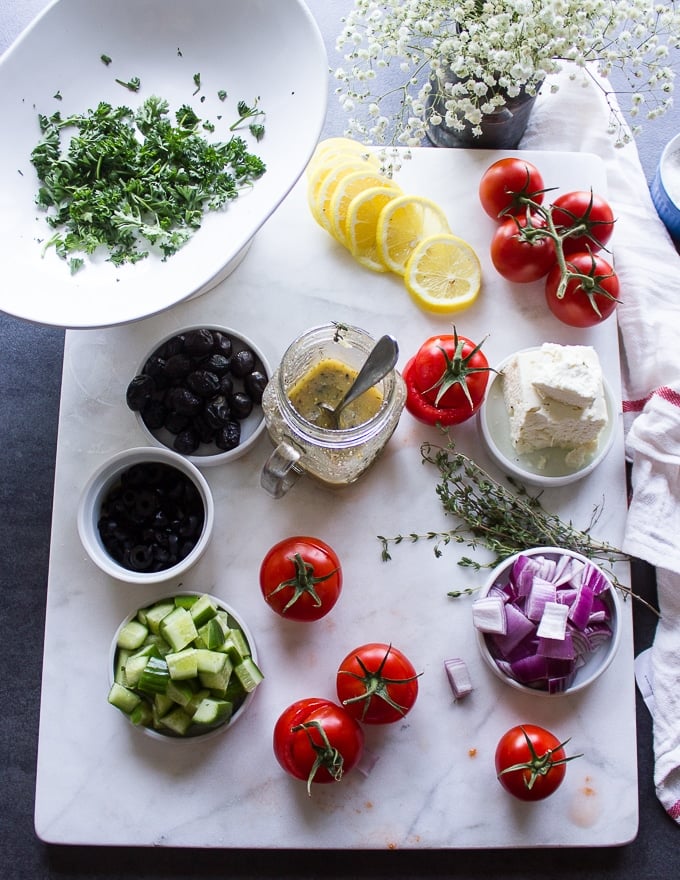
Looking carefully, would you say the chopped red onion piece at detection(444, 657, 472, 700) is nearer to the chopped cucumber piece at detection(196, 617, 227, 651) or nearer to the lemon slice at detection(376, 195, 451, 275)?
the chopped cucumber piece at detection(196, 617, 227, 651)

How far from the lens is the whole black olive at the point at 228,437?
1.48 metres

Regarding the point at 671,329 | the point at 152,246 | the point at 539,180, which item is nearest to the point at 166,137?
the point at 152,246

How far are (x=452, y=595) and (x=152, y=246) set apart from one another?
854 millimetres

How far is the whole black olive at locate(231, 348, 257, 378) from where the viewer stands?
1.49m

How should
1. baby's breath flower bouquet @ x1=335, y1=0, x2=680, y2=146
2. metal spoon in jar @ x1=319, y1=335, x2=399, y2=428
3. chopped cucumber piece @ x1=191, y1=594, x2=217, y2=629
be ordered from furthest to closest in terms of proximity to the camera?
chopped cucumber piece @ x1=191, y1=594, x2=217, y2=629 < baby's breath flower bouquet @ x1=335, y1=0, x2=680, y2=146 < metal spoon in jar @ x1=319, y1=335, x2=399, y2=428

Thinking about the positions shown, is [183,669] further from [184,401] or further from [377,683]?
[184,401]

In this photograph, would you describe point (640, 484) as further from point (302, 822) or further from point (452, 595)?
point (302, 822)

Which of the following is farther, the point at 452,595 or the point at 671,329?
the point at 671,329

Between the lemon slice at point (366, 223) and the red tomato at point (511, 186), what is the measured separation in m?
0.19

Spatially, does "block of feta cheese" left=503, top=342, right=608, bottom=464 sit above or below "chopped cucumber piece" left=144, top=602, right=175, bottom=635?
above

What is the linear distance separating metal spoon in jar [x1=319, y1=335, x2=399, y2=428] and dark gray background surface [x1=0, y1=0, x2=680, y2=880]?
750 millimetres

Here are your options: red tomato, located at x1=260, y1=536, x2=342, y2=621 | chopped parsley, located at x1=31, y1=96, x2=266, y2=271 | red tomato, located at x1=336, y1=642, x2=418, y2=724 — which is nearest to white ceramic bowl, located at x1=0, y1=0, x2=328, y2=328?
chopped parsley, located at x1=31, y1=96, x2=266, y2=271

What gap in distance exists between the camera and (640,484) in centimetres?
156

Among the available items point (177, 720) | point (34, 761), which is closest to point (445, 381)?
point (177, 720)
